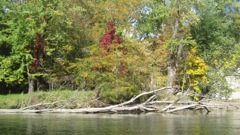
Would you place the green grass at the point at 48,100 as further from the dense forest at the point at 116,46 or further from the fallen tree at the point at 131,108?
the dense forest at the point at 116,46

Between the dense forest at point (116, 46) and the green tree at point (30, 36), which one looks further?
the dense forest at point (116, 46)

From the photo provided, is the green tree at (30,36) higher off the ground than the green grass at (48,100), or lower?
higher

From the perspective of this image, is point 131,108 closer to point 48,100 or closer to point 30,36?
point 48,100

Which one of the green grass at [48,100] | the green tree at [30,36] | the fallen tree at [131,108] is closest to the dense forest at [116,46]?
the green tree at [30,36]

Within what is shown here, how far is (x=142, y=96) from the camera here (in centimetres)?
3281

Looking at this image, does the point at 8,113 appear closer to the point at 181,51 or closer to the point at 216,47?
the point at 181,51

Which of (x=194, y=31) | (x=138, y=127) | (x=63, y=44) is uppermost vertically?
(x=194, y=31)

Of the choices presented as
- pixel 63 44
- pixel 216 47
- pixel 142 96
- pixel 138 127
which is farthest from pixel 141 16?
pixel 138 127

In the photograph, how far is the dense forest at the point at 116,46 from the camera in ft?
109

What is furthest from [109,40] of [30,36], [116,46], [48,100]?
[48,100]

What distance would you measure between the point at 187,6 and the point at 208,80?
339 inches

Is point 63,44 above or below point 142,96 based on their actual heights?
above

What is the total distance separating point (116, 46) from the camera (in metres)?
34.0

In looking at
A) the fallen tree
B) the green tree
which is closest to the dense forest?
the green tree
